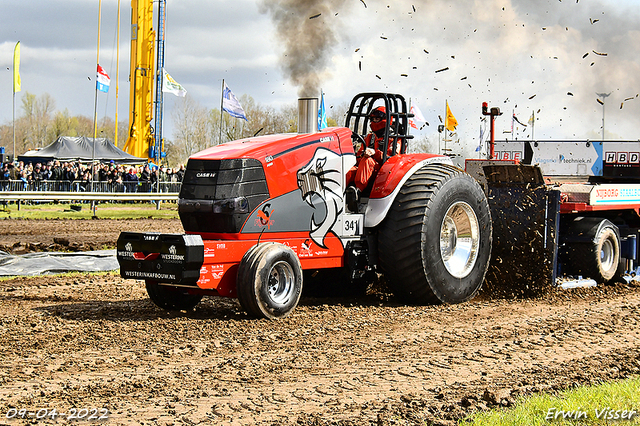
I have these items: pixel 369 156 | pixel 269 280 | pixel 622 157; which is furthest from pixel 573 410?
pixel 622 157

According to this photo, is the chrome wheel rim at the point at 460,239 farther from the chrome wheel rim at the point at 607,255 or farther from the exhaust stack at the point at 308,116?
the chrome wheel rim at the point at 607,255

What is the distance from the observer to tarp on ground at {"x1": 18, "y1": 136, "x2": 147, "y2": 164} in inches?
1303

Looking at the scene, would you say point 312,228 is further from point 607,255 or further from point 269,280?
point 607,255

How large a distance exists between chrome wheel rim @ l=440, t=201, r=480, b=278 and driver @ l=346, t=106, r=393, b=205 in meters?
1.10

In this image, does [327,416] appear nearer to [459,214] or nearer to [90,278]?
[459,214]

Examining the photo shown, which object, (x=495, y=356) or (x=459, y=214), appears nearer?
(x=495, y=356)

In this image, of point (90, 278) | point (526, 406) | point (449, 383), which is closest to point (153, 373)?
point (449, 383)

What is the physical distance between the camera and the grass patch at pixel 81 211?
→ 2047cm

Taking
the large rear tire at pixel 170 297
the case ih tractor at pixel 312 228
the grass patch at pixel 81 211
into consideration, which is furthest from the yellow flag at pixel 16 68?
the large rear tire at pixel 170 297

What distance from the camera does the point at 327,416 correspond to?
165 inches

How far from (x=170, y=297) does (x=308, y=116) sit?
2.39 metres

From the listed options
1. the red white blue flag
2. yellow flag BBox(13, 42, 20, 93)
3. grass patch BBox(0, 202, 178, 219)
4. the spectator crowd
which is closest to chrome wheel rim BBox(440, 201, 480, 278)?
grass patch BBox(0, 202, 178, 219)

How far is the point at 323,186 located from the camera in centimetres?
740

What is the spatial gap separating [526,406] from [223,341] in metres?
2.67
